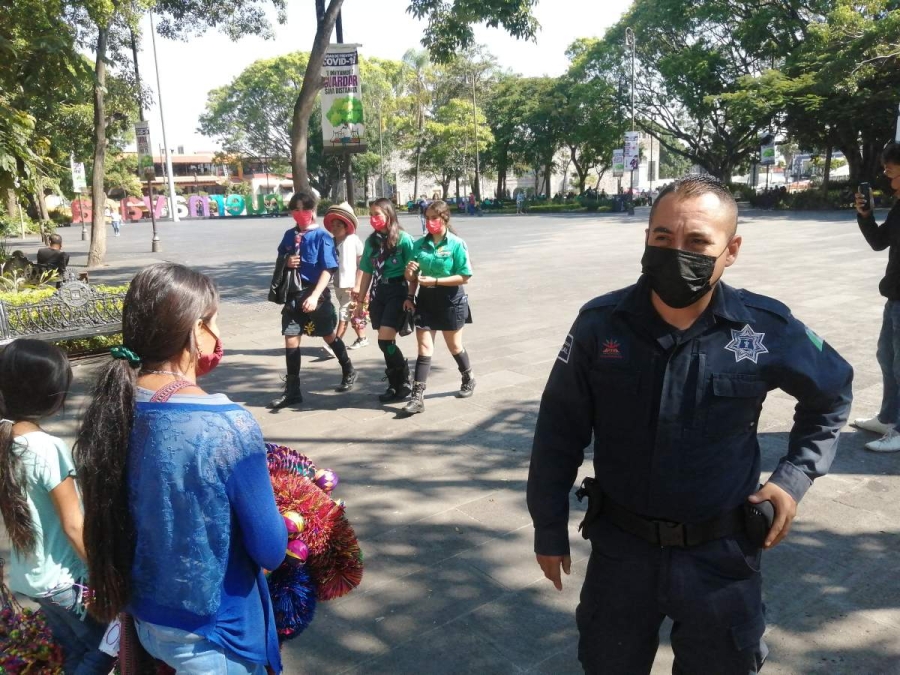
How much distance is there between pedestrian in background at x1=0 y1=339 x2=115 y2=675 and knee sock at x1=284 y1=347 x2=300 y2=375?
149 inches

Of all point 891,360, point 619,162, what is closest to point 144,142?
Result: point 891,360

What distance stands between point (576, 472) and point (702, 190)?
0.84 m

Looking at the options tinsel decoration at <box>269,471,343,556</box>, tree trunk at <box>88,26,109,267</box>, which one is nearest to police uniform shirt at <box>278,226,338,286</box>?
tinsel decoration at <box>269,471,343,556</box>

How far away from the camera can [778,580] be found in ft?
10.8

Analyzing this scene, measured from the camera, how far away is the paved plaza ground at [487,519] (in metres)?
2.87

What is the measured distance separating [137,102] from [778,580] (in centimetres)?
1857

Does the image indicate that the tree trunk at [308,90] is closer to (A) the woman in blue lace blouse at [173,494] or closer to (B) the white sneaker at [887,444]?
(B) the white sneaker at [887,444]

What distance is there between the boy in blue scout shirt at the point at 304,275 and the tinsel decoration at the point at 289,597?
4.07m

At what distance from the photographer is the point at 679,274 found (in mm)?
1829

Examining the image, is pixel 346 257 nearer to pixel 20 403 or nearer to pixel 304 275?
pixel 304 275

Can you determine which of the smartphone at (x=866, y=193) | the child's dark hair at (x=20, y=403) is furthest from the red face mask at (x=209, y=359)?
the smartphone at (x=866, y=193)

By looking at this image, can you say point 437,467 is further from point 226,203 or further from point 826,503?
point 226,203

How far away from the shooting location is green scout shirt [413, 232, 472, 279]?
5.52 meters

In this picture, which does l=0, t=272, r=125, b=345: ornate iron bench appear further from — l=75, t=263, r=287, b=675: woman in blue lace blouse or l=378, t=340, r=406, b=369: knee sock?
l=75, t=263, r=287, b=675: woman in blue lace blouse
